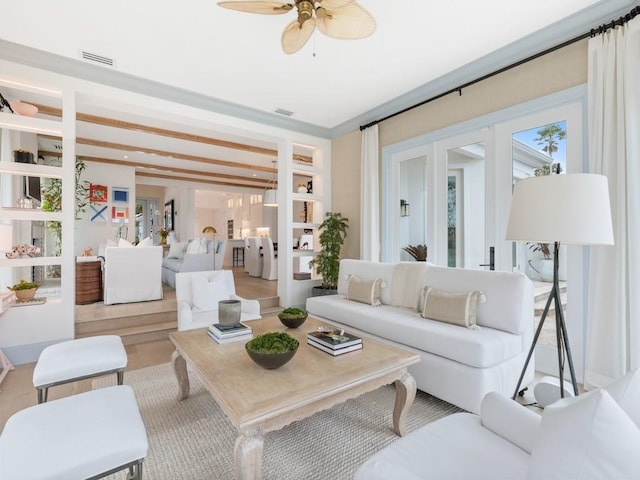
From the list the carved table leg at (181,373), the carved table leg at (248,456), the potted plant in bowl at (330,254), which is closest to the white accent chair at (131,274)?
the potted plant in bowl at (330,254)

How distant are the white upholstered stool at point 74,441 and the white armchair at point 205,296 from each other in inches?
68.4

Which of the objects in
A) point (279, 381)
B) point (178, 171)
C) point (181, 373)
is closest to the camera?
point (279, 381)

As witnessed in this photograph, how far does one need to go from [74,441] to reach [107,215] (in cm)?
751

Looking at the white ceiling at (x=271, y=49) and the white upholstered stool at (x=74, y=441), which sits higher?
the white ceiling at (x=271, y=49)

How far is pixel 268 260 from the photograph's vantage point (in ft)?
23.6

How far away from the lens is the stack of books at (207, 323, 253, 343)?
2174mm

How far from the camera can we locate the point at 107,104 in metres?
3.67

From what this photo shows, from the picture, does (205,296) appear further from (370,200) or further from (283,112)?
(283,112)

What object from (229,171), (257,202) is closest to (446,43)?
(229,171)

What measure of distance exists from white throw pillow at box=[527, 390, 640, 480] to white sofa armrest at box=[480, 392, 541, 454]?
503 mm

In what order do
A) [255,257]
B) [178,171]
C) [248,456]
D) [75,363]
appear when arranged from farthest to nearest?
[178,171] → [255,257] → [75,363] → [248,456]

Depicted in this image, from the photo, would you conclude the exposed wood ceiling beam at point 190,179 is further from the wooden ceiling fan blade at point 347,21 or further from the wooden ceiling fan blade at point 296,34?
the wooden ceiling fan blade at point 347,21

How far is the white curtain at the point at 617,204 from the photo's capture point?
2330 millimetres

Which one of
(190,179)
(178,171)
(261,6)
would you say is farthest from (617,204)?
(190,179)
